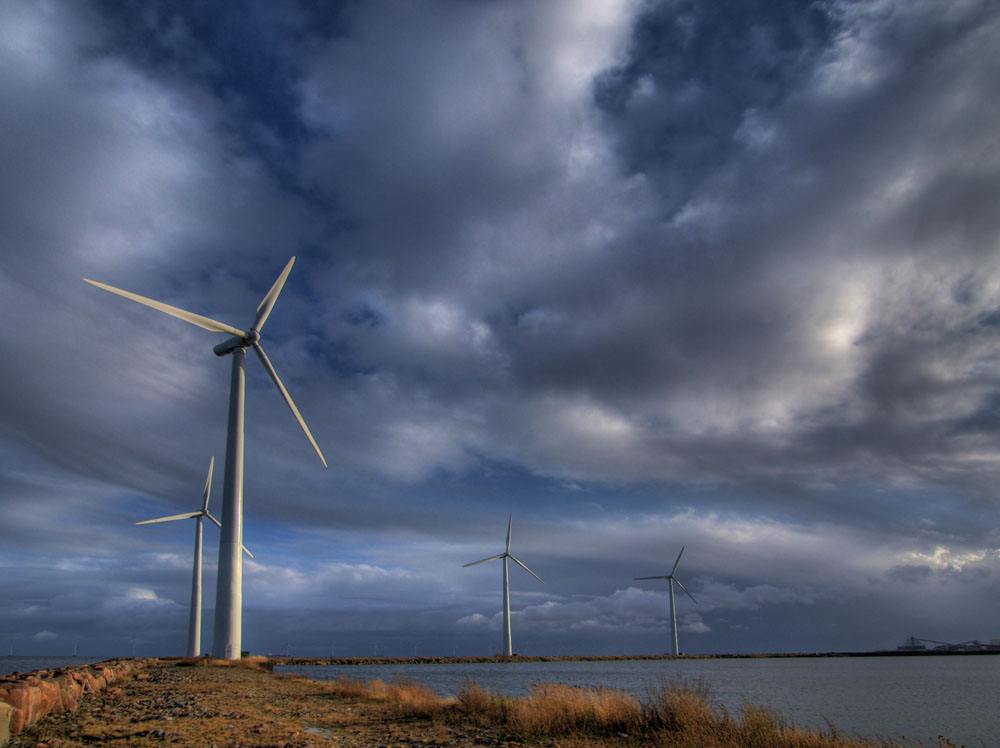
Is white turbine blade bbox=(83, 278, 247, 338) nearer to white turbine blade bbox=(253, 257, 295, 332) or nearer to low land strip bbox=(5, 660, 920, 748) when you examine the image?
white turbine blade bbox=(253, 257, 295, 332)

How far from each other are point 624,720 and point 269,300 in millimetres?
54230

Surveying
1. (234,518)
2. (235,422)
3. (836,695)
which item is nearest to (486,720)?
(234,518)

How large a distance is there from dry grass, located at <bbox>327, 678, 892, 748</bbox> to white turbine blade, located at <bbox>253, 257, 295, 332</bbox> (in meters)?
43.6

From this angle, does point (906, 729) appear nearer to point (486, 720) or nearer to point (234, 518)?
point (486, 720)

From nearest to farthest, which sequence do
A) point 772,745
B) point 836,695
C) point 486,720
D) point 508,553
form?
1. point 772,745
2. point 486,720
3. point 836,695
4. point 508,553

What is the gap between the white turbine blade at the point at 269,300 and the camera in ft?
211

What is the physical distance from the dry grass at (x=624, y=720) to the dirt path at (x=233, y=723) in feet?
5.29

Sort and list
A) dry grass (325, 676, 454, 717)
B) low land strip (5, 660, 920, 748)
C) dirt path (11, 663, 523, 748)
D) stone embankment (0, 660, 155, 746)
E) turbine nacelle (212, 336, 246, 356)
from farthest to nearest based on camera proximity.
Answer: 1. turbine nacelle (212, 336, 246, 356)
2. dry grass (325, 676, 454, 717)
3. low land strip (5, 660, 920, 748)
4. dirt path (11, 663, 523, 748)
5. stone embankment (0, 660, 155, 746)

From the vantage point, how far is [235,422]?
56.7 m

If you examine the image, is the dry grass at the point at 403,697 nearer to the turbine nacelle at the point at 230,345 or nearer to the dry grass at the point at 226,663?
the dry grass at the point at 226,663

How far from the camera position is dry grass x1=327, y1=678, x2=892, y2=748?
63.4 ft

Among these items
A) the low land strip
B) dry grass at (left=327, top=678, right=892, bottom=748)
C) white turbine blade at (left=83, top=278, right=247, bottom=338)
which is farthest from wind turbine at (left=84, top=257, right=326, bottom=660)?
dry grass at (left=327, top=678, right=892, bottom=748)

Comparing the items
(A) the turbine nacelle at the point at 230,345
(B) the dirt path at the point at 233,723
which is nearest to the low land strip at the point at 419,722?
(B) the dirt path at the point at 233,723

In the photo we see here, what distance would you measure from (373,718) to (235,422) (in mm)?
36538
